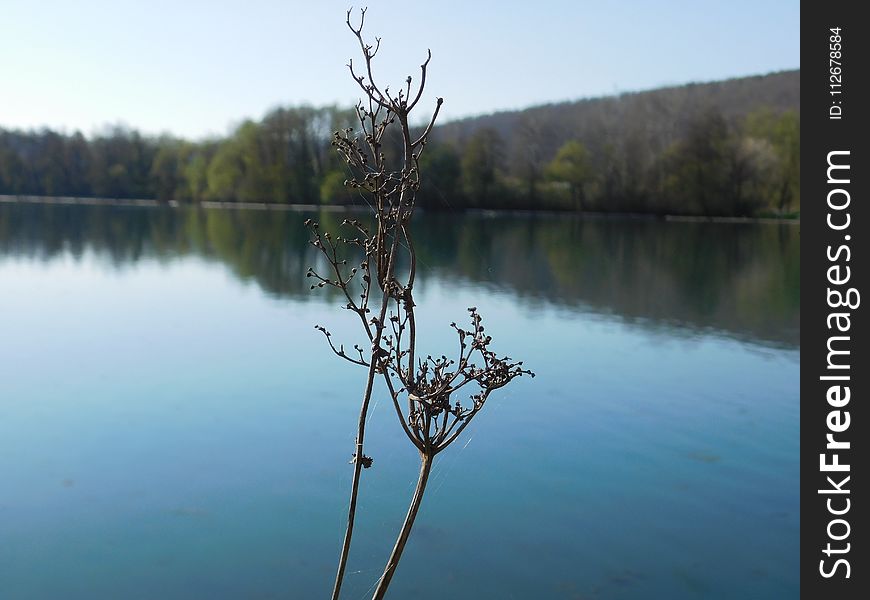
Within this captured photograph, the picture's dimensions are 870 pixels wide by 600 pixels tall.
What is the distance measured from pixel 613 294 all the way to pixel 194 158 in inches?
2331

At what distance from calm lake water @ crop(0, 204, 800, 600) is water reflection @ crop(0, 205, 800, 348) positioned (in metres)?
0.56

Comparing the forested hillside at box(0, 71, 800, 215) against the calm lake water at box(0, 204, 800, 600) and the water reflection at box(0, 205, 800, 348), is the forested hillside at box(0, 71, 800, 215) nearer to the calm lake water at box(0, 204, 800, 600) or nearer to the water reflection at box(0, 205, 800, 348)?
the water reflection at box(0, 205, 800, 348)

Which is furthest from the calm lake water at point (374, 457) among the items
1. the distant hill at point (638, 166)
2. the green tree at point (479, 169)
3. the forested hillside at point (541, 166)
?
the green tree at point (479, 169)

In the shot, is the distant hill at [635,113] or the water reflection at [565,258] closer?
the water reflection at [565,258]

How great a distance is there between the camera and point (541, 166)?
6169 centimetres

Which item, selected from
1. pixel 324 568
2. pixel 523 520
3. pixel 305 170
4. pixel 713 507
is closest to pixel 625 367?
pixel 713 507

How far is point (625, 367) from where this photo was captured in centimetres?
1048

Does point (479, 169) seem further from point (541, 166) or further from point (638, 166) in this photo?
point (638, 166)

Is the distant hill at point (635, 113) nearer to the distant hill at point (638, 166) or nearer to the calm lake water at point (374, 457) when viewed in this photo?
the distant hill at point (638, 166)

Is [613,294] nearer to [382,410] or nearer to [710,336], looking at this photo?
[710,336]

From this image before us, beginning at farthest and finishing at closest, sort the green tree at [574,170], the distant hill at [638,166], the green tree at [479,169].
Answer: the green tree at [574,170], the green tree at [479,169], the distant hill at [638,166]

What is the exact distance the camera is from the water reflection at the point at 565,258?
51.2 ft

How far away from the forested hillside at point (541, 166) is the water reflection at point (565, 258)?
1510 centimetres

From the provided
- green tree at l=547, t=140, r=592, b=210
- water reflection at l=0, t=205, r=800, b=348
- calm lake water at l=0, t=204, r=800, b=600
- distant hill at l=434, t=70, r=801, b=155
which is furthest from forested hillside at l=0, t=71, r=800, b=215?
calm lake water at l=0, t=204, r=800, b=600
